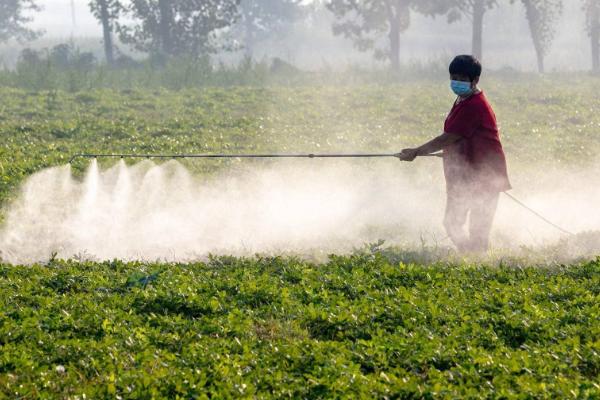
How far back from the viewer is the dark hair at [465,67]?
11.0 meters

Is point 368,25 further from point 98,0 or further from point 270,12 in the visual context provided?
point 270,12

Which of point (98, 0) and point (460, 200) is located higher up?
point (98, 0)

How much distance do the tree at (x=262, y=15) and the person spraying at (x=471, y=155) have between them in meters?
98.8

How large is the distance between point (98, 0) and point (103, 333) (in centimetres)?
5442

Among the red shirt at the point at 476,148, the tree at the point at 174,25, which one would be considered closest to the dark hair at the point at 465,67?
the red shirt at the point at 476,148

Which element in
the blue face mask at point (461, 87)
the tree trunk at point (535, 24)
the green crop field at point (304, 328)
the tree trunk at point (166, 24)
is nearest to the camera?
the green crop field at point (304, 328)

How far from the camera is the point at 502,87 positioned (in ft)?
124

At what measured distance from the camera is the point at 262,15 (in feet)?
387

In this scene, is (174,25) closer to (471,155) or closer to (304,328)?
(471,155)

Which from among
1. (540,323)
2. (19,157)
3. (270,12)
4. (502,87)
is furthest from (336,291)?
(270,12)

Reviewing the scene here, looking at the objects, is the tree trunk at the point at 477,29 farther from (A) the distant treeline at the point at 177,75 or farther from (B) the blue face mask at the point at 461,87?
(B) the blue face mask at the point at 461,87

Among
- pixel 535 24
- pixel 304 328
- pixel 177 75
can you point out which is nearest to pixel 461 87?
pixel 304 328

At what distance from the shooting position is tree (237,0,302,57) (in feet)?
366

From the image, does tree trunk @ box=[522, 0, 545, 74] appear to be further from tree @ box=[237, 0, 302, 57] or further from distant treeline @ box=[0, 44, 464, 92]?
tree @ box=[237, 0, 302, 57]
